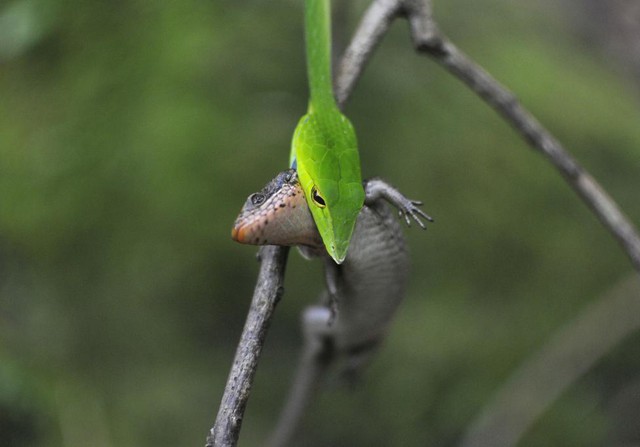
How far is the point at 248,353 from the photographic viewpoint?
91 cm

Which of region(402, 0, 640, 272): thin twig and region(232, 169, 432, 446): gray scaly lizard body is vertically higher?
region(402, 0, 640, 272): thin twig

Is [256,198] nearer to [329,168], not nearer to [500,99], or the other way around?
[329,168]

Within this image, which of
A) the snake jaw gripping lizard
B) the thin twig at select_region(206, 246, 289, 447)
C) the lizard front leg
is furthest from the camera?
the lizard front leg

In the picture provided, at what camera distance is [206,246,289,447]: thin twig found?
85cm

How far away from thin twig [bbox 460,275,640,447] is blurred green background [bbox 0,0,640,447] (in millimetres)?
51

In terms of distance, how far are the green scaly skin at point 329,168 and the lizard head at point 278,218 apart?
23 millimetres

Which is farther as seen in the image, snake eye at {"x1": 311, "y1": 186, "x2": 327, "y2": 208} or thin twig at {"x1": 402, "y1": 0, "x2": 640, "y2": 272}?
thin twig at {"x1": 402, "y1": 0, "x2": 640, "y2": 272}

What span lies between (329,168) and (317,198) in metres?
0.05

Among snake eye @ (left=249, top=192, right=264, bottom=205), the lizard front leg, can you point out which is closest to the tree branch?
the lizard front leg

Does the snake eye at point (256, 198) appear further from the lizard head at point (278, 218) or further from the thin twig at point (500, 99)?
the thin twig at point (500, 99)

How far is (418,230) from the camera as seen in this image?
2291 mm

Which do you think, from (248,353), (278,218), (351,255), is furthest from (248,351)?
(351,255)

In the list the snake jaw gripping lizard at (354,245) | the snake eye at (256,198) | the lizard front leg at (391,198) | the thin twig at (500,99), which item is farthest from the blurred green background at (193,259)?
the snake eye at (256,198)

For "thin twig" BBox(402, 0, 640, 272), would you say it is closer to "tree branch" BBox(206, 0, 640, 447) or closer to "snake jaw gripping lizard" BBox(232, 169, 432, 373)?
"tree branch" BBox(206, 0, 640, 447)
